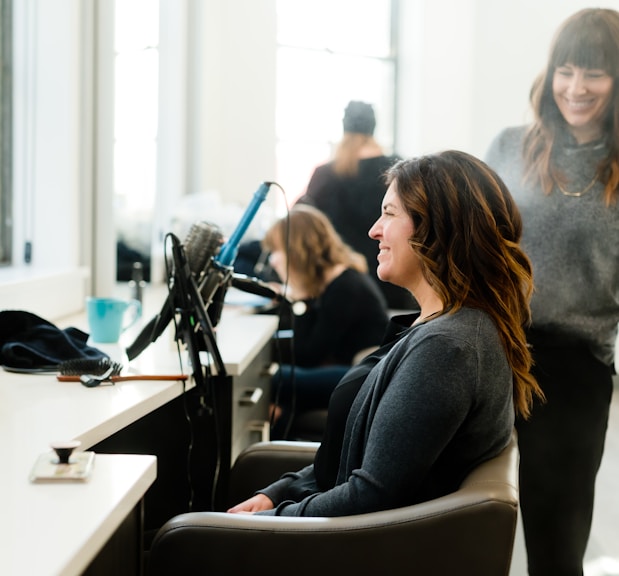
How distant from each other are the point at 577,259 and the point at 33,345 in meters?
1.09

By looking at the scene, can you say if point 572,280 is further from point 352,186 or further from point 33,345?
point 352,186

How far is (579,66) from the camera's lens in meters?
1.79

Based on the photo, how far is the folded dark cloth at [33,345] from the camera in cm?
168

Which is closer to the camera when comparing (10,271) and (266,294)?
(266,294)

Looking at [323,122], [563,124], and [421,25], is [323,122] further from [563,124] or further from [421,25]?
[563,124]

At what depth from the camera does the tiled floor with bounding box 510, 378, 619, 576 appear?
247cm

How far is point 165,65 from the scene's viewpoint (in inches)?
Result: 162

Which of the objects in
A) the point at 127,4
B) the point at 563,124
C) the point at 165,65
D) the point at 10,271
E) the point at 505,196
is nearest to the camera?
the point at 505,196

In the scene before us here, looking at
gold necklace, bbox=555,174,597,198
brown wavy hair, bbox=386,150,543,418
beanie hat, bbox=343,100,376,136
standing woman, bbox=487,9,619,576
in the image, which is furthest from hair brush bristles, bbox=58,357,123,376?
beanie hat, bbox=343,100,376,136

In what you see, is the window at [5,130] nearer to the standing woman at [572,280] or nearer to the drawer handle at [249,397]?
the drawer handle at [249,397]

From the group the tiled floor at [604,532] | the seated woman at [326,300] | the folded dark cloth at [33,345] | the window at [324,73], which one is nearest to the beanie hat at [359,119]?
the seated woman at [326,300]

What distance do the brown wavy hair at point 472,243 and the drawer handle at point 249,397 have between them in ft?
2.63

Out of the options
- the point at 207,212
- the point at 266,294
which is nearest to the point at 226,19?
the point at 207,212

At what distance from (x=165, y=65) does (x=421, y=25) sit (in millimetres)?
1861
